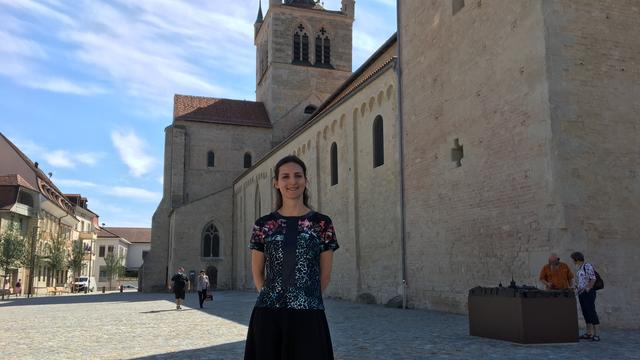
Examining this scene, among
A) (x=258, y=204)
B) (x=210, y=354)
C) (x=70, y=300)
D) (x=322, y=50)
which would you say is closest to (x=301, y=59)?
(x=322, y=50)

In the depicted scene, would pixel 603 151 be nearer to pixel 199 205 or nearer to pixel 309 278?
pixel 309 278

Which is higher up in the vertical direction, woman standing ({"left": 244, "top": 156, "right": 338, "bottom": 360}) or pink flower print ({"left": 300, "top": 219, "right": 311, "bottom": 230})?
pink flower print ({"left": 300, "top": 219, "right": 311, "bottom": 230})

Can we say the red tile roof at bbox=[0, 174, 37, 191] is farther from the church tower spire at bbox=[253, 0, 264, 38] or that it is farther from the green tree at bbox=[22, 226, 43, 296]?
the church tower spire at bbox=[253, 0, 264, 38]

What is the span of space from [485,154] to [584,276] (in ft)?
17.6

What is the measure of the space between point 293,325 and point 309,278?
0.27 meters

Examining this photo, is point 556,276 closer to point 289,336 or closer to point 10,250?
point 289,336

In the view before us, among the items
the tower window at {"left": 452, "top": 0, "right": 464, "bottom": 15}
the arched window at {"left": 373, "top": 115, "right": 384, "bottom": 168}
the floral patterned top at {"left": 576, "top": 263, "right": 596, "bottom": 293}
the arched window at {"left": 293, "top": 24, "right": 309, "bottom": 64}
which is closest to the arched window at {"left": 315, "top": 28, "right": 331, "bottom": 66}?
the arched window at {"left": 293, "top": 24, "right": 309, "bottom": 64}

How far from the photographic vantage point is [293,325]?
325 centimetres

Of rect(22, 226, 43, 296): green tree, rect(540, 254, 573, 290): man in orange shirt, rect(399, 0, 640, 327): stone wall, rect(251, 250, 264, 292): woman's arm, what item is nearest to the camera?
rect(251, 250, 264, 292): woman's arm

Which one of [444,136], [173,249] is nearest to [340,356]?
[444,136]

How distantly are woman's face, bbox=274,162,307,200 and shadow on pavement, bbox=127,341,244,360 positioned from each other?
5356 millimetres

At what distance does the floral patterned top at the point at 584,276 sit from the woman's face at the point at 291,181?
7.99 metres

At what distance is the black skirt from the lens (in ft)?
10.5

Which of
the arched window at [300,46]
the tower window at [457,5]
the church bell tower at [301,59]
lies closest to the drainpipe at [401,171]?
the tower window at [457,5]
